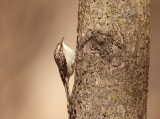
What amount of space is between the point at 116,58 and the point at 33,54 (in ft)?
5.85

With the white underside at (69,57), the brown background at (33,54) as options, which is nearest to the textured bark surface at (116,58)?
the white underside at (69,57)

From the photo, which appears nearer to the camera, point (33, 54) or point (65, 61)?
point (65, 61)

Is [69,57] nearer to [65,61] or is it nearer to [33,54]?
[65,61]

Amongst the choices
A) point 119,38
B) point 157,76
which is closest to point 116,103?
point 119,38

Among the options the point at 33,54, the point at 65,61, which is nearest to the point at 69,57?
the point at 65,61

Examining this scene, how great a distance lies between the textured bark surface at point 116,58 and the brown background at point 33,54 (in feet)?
5.20

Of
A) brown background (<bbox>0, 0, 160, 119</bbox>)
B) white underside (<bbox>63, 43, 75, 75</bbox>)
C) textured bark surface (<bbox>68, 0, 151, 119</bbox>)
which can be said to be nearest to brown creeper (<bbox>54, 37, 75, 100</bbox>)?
white underside (<bbox>63, 43, 75, 75</bbox>)

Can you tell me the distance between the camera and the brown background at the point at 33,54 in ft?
9.49

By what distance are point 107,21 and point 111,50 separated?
7 cm

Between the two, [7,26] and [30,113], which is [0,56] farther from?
[30,113]

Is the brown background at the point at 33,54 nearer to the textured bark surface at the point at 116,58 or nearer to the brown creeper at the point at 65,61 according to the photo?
the brown creeper at the point at 65,61

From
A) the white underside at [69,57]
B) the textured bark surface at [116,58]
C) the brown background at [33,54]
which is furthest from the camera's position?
the brown background at [33,54]

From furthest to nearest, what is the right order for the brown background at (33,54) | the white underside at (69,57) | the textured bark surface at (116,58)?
Result: the brown background at (33,54), the white underside at (69,57), the textured bark surface at (116,58)

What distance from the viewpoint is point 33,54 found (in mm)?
2955
